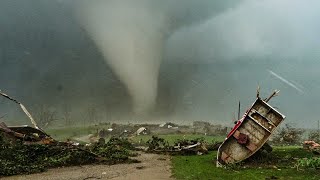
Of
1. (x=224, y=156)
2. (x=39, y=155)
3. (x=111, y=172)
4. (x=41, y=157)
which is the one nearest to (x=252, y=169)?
(x=224, y=156)

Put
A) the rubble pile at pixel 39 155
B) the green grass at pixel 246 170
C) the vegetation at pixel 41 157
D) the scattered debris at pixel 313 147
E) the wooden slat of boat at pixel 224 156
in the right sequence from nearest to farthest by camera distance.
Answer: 1. the green grass at pixel 246 170
2. the vegetation at pixel 41 157
3. the rubble pile at pixel 39 155
4. the wooden slat of boat at pixel 224 156
5. the scattered debris at pixel 313 147

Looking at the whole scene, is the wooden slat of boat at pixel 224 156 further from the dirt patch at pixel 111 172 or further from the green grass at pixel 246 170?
the dirt patch at pixel 111 172

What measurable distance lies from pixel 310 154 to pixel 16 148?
66.5ft

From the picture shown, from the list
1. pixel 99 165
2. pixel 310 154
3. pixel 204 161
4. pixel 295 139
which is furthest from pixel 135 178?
pixel 295 139

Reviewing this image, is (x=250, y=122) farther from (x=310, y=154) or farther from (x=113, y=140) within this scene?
(x=113, y=140)

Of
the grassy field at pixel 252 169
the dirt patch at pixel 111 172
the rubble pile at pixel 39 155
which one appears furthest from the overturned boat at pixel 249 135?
the rubble pile at pixel 39 155

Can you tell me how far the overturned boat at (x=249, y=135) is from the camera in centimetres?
2286

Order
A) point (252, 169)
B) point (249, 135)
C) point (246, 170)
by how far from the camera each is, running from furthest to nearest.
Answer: point (249, 135)
point (252, 169)
point (246, 170)

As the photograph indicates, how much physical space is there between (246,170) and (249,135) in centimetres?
295

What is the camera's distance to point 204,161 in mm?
25047

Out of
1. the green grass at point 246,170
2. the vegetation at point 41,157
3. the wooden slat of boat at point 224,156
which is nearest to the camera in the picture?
the green grass at point 246,170

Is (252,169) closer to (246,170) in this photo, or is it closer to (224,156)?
(246,170)

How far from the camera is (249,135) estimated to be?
2323 centimetres

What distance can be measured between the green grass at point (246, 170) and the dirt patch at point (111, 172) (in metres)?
0.94
